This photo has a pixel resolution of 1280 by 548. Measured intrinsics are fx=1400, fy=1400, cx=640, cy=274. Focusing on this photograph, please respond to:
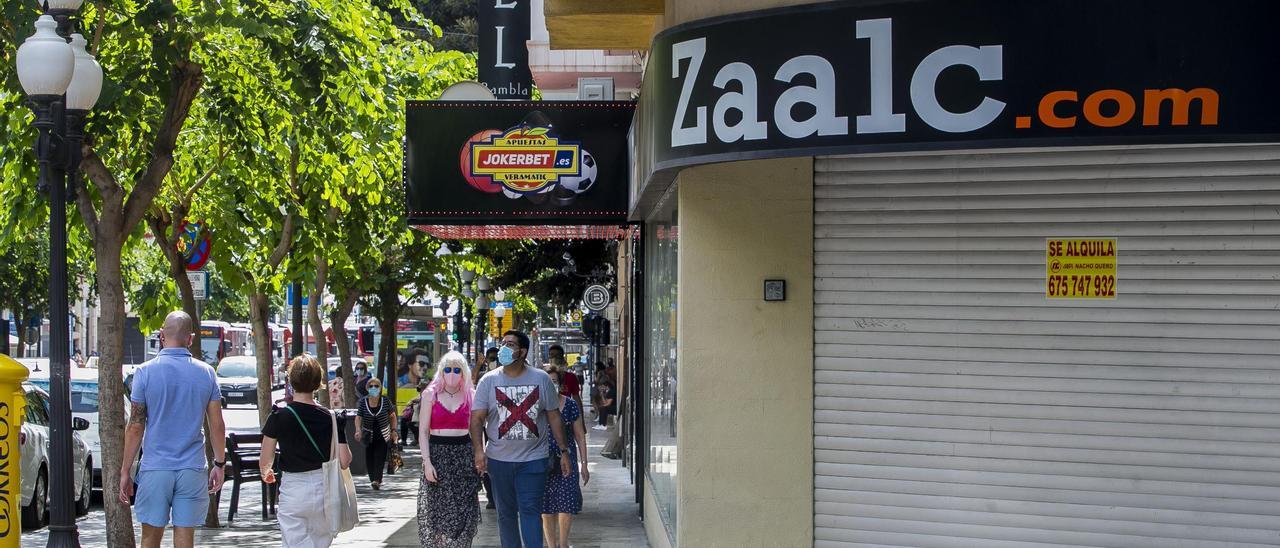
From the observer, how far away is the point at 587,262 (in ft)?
115

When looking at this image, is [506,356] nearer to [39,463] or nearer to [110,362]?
[110,362]

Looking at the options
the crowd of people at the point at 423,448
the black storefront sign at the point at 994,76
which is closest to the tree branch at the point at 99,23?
the crowd of people at the point at 423,448

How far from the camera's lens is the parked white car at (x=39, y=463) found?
1440cm

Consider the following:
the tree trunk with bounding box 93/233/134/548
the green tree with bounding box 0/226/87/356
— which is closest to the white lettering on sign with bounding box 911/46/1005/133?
the tree trunk with bounding box 93/233/134/548

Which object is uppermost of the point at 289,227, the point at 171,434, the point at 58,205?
the point at 289,227

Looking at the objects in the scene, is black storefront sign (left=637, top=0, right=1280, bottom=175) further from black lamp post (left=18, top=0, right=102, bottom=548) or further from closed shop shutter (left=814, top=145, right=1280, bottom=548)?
black lamp post (left=18, top=0, right=102, bottom=548)

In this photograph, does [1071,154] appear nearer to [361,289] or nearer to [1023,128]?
[1023,128]

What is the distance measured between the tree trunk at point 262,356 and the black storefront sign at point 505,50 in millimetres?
4641

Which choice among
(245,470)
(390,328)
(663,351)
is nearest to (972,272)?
(663,351)

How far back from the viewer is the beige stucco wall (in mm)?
8172

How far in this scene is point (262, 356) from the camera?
19359mm

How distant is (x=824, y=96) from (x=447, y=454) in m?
5.30

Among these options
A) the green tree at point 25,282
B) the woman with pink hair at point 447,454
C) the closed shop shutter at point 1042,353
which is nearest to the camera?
the closed shop shutter at point 1042,353

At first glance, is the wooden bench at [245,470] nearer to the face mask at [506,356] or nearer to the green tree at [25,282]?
the face mask at [506,356]
